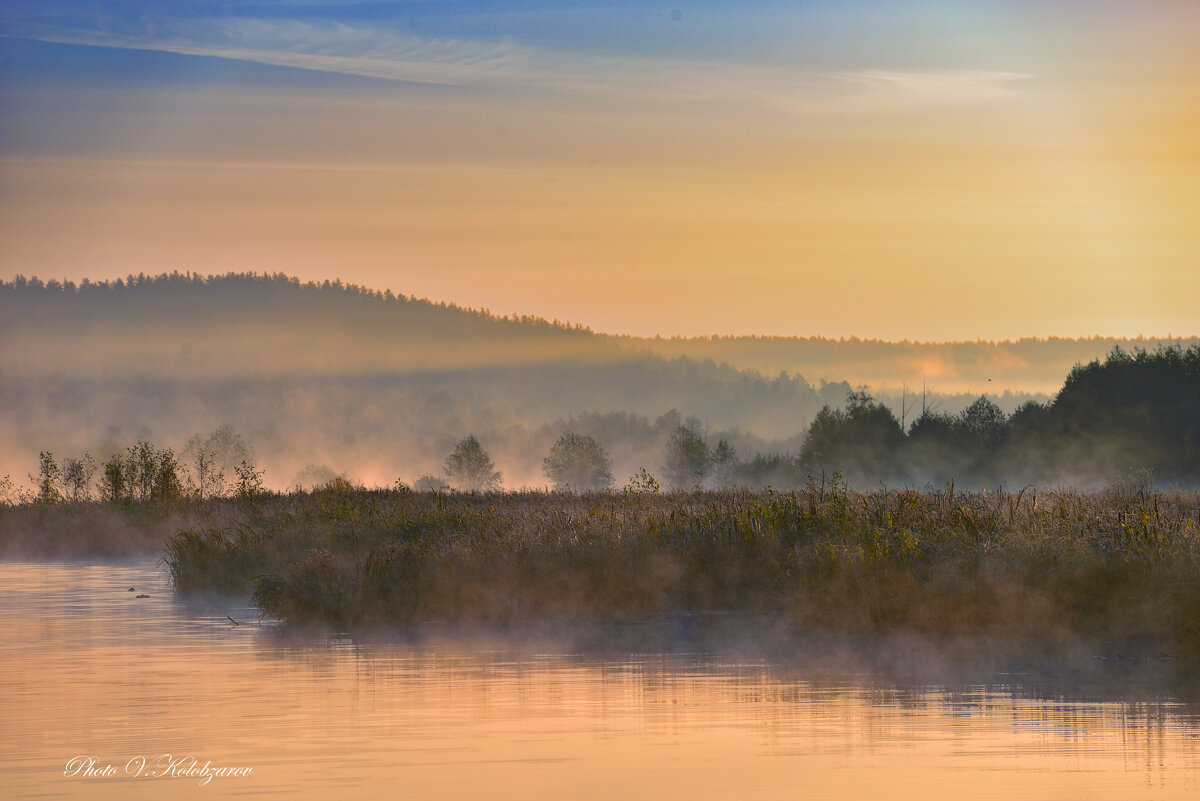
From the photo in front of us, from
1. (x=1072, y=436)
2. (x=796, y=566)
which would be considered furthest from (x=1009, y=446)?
(x=796, y=566)

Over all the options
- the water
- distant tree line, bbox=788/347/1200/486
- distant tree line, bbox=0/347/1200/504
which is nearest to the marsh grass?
the water

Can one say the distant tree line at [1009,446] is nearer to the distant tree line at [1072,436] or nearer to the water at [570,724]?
the distant tree line at [1072,436]

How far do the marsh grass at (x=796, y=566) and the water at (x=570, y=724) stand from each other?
7.27ft

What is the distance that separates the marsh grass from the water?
87.3 inches

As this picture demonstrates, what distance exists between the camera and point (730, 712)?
60.9ft

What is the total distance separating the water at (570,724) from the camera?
14352 mm

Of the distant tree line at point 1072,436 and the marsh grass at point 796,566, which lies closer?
the marsh grass at point 796,566

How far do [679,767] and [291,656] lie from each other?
11.0 m

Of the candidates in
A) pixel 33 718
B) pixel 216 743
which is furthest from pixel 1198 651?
pixel 33 718

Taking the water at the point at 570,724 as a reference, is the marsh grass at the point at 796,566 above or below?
above

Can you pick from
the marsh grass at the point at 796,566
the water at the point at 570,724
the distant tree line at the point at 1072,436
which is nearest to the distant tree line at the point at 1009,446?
the distant tree line at the point at 1072,436

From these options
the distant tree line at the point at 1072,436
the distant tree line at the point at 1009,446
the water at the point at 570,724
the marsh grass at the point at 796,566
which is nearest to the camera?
the water at the point at 570,724

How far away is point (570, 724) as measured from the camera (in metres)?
17.7

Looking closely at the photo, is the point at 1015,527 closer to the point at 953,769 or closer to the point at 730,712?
the point at 730,712
